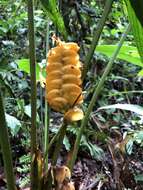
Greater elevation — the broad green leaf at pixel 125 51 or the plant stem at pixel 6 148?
the broad green leaf at pixel 125 51

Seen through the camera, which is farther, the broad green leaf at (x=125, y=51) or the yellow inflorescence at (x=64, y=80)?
the broad green leaf at (x=125, y=51)

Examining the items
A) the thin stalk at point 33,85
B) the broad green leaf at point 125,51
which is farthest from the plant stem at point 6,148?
the broad green leaf at point 125,51

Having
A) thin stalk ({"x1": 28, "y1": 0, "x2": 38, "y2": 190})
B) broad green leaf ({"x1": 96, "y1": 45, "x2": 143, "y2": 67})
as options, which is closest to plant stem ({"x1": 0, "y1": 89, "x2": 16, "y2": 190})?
thin stalk ({"x1": 28, "y1": 0, "x2": 38, "y2": 190})

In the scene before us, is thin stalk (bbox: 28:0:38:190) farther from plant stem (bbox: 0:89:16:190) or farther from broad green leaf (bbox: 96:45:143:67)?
broad green leaf (bbox: 96:45:143:67)

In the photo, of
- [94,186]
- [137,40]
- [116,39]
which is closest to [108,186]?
[94,186]

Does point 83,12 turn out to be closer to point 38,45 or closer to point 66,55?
point 38,45

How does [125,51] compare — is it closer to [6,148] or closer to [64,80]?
[64,80]

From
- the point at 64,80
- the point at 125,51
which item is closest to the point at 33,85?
the point at 64,80

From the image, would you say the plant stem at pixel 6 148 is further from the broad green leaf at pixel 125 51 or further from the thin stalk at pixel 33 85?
the broad green leaf at pixel 125 51

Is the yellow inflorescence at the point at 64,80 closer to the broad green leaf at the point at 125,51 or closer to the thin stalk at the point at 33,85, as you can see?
the thin stalk at the point at 33,85
